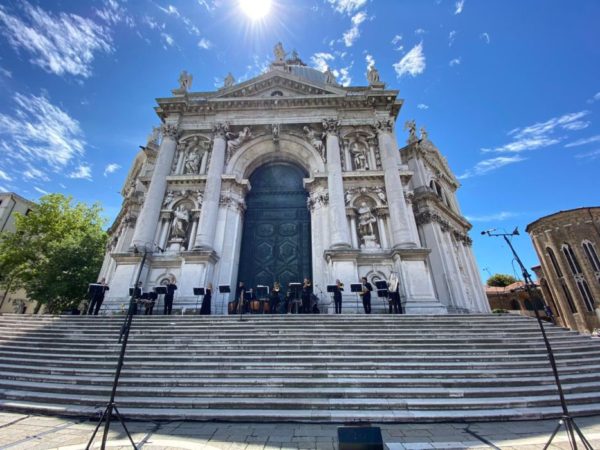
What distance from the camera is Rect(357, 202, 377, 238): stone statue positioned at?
1411cm

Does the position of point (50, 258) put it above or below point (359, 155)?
below

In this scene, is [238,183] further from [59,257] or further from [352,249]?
[59,257]

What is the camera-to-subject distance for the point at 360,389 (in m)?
5.24

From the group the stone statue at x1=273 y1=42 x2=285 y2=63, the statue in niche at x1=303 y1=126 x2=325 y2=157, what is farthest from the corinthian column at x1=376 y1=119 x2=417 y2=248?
the stone statue at x1=273 y1=42 x2=285 y2=63

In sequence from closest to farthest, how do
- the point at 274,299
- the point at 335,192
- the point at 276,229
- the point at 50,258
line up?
the point at 274,299 → the point at 335,192 → the point at 276,229 → the point at 50,258

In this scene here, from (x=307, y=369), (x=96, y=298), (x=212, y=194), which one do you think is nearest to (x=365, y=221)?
(x=212, y=194)

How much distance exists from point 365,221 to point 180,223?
9.62 metres

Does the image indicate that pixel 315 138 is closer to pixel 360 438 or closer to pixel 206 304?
pixel 206 304

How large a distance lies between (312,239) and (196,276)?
19.4ft

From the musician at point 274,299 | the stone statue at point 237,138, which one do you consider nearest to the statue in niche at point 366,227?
the musician at point 274,299

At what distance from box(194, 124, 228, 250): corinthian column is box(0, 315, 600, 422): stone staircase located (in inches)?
203

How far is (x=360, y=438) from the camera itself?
2586 millimetres

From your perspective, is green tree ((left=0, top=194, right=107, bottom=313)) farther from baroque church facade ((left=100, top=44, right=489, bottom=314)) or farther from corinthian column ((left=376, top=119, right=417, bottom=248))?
corinthian column ((left=376, top=119, right=417, bottom=248))

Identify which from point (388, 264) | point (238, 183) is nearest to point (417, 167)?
point (388, 264)
